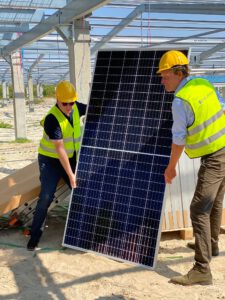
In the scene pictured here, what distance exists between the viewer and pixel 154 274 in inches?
182

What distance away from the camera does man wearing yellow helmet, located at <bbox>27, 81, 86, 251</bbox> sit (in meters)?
5.18

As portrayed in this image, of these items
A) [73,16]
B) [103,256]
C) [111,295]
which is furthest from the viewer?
[73,16]

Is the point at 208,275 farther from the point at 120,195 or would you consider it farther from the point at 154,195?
the point at 120,195

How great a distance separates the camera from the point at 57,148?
5117mm

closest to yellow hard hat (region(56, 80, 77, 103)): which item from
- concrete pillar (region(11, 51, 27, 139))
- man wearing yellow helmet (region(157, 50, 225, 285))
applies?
man wearing yellow helmet (region(157, 50, 225, 285))

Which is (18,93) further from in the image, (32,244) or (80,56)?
(32,244)

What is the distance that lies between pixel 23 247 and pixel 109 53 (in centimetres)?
270

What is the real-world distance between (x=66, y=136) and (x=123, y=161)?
83 centimetres

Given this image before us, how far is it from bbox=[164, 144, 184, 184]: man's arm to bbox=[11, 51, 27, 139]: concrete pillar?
12.4 meters

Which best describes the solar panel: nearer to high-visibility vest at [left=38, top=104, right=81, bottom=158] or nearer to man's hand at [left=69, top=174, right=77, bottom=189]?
man's hand at [left=69, top=174, right=77, bottom=189]

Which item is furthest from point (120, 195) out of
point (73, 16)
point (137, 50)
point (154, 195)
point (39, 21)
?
point (39, 21)

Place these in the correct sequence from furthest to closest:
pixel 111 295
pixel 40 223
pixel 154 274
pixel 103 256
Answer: pixel 40 223 → pixel 103 256 → pixel 154 274 → pixel 111 295

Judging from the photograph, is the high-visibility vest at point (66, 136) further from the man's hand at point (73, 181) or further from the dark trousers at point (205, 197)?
the dark trousers at point (205, 197)

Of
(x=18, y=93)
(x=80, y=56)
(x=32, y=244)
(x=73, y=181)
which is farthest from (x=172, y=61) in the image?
(x=18, y=93)
